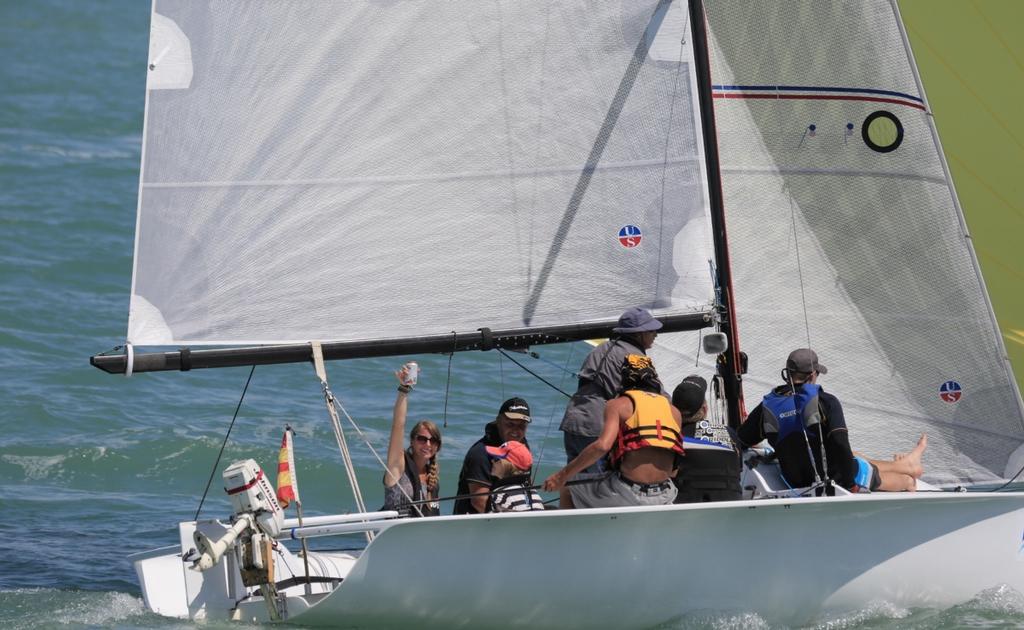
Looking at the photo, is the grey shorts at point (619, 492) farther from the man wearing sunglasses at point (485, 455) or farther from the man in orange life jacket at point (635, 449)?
the man wearing sunglasses at point (485, 455)

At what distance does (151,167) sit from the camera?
6812 millimetres

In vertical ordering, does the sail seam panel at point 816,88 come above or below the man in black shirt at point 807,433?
above

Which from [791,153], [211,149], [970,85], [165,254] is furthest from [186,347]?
[970,85]

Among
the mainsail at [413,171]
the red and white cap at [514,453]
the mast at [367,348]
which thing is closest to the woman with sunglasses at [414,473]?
the mast at [367,348]

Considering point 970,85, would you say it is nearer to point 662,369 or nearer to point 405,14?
point 662,369

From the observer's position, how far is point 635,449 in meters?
6.27

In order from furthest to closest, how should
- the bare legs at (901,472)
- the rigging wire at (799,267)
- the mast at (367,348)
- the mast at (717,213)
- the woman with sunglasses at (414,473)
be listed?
the rigging wire at (799,267), the mast at (717,213), the bare legs at (901,472), the woman with sunglasses at (414,473), the mast at (367,348)

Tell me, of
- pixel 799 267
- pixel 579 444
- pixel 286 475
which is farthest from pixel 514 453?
pixel 799 267

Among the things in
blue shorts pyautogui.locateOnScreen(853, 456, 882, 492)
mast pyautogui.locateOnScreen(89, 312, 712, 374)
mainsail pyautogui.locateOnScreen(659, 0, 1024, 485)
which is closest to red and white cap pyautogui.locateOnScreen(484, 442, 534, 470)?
mast pyautogui.locateOnScreen(89, 312, 712, 374)

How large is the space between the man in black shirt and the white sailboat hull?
1.29ft

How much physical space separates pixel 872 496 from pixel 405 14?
3.11 m

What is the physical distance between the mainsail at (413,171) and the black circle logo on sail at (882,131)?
120 cm

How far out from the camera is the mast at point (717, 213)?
7.36m

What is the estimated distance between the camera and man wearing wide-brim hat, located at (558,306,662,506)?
6.84 meters
